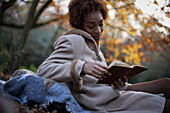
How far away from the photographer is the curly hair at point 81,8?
8.05 ft

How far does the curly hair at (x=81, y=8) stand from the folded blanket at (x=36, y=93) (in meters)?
1.00

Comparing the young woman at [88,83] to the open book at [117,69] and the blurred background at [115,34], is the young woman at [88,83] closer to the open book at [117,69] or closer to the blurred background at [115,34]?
the open book at [117,69]

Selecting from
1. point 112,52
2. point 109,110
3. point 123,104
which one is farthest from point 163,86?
point 112,52

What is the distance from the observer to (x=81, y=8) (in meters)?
2.45

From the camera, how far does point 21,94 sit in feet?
6.02

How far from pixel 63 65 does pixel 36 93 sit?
38 centimetres

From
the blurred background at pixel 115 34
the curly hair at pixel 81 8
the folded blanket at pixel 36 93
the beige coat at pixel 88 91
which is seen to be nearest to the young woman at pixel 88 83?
the beige coat at pixel 88 91

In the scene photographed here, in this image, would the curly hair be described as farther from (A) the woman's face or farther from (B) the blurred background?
(B) the blurred background

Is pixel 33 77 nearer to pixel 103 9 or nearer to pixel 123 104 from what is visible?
pixel 123 104

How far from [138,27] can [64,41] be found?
239 inches

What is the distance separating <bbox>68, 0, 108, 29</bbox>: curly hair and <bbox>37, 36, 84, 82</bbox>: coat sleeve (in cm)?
49

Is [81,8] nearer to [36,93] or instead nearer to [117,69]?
[117,69]

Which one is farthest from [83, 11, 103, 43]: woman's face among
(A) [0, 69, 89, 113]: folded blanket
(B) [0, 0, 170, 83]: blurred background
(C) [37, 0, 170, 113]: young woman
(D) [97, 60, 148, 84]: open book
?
(B) [0, 0, 170, 83]: blurred background

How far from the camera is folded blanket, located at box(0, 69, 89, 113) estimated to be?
5.65ft
